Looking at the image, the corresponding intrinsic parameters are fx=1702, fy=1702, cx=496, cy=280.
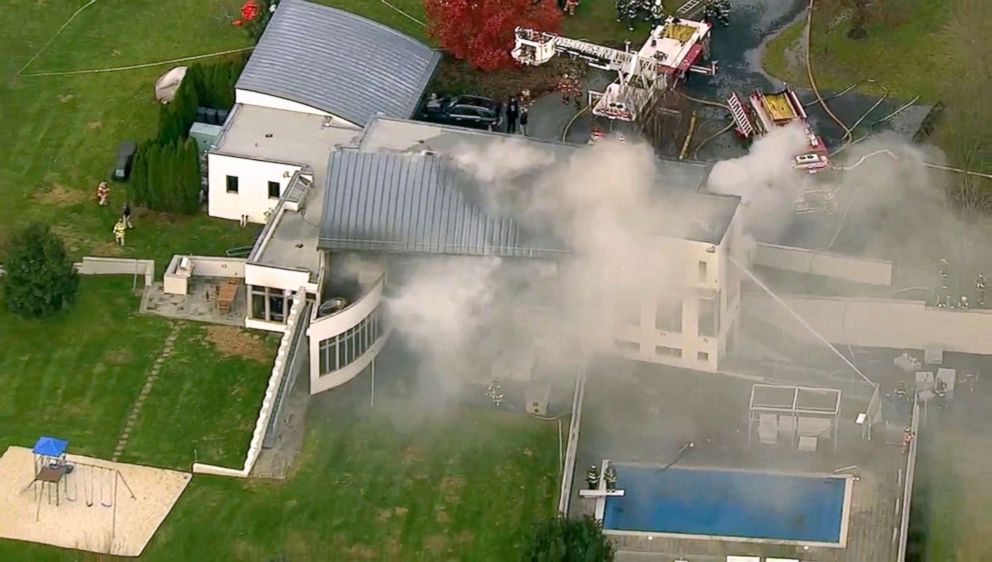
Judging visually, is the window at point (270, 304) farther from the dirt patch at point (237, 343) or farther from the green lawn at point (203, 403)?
the dirt patch at point (237, 343)

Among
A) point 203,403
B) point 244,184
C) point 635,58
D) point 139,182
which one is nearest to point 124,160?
point 139,182

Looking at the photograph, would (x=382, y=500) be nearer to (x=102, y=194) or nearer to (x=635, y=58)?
(x=102, y=194)

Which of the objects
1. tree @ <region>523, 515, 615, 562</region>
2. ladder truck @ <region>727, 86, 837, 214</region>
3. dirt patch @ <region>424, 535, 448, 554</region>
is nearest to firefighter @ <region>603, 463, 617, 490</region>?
tree @ <region>523, 515, 615, 562</region>

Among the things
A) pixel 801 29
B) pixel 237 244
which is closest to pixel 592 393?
pixel 237 244

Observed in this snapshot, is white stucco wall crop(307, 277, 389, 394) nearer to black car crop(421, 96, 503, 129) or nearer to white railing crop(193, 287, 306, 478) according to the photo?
white railing crop(193, 287, 306, 478)

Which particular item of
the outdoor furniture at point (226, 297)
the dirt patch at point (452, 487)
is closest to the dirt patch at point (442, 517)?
the dirt patch at point (452, 487)

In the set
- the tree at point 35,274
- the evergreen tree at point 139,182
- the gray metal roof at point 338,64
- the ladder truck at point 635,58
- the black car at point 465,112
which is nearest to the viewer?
the tree at point 35,274
